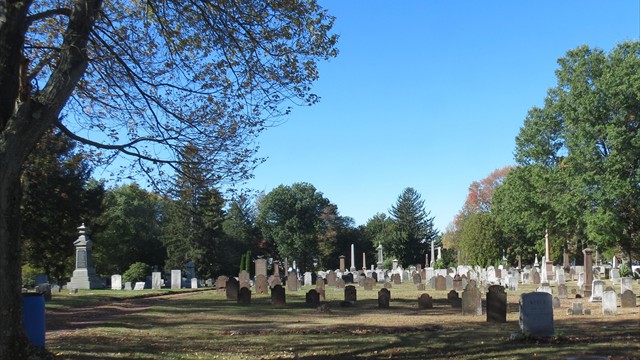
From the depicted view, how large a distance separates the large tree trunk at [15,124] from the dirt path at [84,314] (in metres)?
5.58

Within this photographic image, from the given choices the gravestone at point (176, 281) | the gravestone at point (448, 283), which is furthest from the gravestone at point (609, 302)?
the gravestone at point (176, 281)

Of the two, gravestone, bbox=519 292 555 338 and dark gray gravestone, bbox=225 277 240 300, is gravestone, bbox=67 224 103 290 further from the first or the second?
gravestone, bbox=519 292 555 338

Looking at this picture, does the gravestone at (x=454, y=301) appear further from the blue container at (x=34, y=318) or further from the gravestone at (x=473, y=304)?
the blue container at (x=34, y=318)

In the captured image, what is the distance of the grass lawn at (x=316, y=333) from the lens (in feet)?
34.5

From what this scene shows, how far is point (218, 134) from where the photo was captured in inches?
455

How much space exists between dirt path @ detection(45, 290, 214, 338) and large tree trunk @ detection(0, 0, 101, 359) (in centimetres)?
558

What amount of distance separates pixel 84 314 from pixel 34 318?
10.0 m

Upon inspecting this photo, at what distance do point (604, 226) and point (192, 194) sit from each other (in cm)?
2582

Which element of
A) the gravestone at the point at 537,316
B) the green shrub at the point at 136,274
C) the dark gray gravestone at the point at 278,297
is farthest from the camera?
the green shrub at the point at 136,274

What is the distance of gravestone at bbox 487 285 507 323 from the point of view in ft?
53.5

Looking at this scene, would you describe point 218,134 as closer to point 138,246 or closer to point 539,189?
point 539,189

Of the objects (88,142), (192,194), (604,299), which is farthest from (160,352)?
(604,299)

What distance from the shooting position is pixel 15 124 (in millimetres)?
8062

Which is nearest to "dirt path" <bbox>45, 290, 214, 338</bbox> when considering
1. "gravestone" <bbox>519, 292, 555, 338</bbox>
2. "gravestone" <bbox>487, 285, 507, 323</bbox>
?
"gravestone" <bbox>519, 292, 555, 338</bbox>
